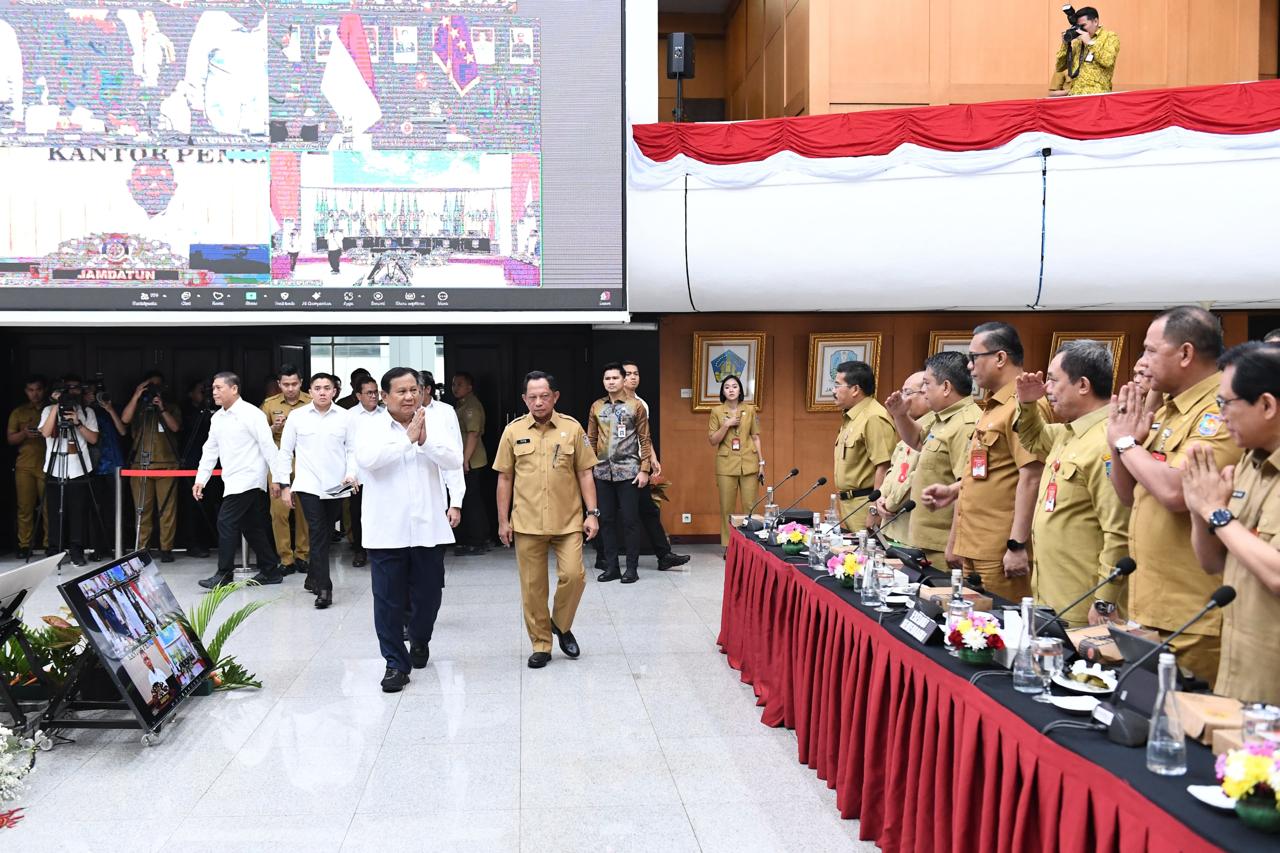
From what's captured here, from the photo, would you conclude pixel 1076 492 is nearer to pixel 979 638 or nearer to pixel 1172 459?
pixel 1172 459

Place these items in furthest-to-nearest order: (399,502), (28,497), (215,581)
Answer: (28,497), (215,581), (399,502)

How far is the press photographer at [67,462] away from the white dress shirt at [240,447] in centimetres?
172

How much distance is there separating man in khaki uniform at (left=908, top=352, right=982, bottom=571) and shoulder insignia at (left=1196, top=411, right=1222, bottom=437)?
1.61m

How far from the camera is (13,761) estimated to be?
3.57 meters

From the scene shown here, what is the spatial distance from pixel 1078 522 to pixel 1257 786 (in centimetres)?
175

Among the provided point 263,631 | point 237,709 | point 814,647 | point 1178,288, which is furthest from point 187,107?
point 1178,288

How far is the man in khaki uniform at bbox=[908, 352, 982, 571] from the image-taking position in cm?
436

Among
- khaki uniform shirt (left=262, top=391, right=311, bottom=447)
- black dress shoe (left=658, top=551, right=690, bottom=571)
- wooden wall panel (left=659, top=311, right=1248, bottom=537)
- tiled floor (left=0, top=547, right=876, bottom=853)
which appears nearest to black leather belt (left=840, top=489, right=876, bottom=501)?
tiled floor (left=0, top=547, right=876, bottom=853)

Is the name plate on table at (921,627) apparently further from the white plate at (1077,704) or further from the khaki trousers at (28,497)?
the khaki trousers at (28,497)

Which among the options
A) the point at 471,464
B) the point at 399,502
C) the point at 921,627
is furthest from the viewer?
the point at 471,464

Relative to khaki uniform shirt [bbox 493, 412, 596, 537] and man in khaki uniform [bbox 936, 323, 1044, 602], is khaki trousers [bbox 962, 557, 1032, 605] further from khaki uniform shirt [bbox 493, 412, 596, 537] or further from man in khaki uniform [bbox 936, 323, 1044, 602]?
khaki uniform shirt [bbox 493, 412, 596, 537]

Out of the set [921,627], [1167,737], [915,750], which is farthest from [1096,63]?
[1167,737]

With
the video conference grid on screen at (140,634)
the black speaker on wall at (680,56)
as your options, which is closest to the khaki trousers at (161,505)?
the video conference grid on screen at (140,634)

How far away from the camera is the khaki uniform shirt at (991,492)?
3965 millimetres
